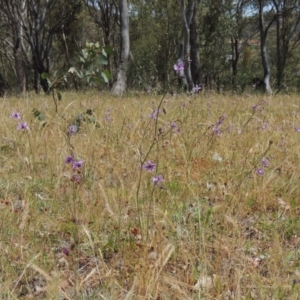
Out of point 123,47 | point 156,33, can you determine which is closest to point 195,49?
point 123,47

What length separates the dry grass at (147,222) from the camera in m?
1.50

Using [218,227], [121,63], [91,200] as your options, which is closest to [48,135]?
[91,200]

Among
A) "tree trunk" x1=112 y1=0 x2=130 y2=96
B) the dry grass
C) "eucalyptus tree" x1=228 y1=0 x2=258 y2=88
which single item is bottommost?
the dry grass

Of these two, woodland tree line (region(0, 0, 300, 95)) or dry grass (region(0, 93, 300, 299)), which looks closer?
dry grass (region(0, 93, 300, 299))

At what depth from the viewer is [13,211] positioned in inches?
79.4

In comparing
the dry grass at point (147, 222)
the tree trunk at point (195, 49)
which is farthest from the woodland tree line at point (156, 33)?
the dry grass at point (147, 222)

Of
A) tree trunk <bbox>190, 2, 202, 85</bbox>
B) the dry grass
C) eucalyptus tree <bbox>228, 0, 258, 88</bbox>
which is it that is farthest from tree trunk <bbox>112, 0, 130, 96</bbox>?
eucalyptus tree <bbox>228, 0, 258, 88</bbox>

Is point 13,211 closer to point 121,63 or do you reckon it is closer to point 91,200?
point 91,200

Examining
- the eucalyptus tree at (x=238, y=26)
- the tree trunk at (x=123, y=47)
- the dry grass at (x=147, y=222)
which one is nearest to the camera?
the dry grass at (x=147, y=222)

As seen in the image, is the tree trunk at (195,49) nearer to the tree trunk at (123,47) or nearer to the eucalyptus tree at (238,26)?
the tree trunk at (123,47)

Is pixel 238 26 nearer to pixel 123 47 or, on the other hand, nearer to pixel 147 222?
pixel 123 47

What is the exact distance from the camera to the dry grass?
4.94 feet

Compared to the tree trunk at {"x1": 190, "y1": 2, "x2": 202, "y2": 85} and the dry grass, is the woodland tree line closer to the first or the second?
the tree trunk at {"x1": 190, "y1": 2, "x2": 202, "y2": 85}

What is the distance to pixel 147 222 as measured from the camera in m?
1.73
